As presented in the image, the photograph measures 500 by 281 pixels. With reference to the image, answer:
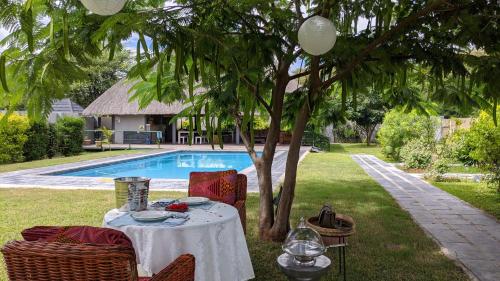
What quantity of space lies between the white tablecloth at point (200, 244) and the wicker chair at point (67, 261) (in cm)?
97

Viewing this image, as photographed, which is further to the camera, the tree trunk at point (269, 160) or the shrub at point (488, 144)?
the shrub at point (488, 144)

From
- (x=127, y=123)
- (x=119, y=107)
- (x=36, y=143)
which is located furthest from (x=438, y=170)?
(x=127, y=123)

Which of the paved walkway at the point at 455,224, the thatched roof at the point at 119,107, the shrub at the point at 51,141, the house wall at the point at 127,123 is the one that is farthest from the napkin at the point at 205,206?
the house wall at the point at 127,123

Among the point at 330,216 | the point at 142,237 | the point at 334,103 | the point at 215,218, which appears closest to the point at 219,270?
the point at 215,218

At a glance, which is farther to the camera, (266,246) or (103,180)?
(103,180)

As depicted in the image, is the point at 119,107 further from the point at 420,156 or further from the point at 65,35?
the point at 65,35

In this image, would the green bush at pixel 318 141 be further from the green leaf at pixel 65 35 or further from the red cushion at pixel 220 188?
the green leaf at pixel 65 35

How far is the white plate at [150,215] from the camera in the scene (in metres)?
2.88

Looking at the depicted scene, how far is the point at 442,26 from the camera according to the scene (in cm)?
370

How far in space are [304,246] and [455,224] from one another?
4.06 m

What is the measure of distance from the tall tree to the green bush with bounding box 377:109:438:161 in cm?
944

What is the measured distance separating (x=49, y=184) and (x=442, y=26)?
842cm

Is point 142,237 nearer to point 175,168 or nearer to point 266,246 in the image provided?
point 266,246

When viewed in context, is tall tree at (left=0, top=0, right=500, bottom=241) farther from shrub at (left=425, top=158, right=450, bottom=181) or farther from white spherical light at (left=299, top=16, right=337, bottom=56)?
shrub at (left=425, top=158, right=450, bottom=181)
